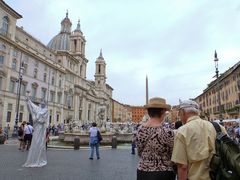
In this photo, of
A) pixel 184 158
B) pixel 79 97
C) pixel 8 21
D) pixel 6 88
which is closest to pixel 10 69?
pixel 6 88

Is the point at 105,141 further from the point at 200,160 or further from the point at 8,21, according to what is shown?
the point at 8,21

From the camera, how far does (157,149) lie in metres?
3.00

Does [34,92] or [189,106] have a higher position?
[34,92]

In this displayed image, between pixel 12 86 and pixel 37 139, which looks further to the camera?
pixel 12 86

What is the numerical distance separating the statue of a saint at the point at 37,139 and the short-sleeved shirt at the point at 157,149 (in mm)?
7093

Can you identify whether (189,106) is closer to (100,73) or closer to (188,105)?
(188,105)

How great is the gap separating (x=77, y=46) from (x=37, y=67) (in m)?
30.8

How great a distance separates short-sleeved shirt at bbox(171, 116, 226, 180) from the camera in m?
2.64

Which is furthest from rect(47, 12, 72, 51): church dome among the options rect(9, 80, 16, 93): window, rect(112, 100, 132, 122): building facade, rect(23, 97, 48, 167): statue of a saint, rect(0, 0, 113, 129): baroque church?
rect(23, 97, 48, 167): statue of a saint

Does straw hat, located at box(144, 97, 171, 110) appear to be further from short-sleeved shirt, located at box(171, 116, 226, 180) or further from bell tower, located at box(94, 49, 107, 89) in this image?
bell tower, located at box(94, 49, 107, 89)

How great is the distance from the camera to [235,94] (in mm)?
45594

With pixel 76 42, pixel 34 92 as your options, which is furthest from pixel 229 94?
pixel 76 42

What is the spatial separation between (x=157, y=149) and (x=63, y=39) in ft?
249

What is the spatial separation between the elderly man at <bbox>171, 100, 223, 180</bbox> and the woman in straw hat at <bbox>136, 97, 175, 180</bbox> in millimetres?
261
